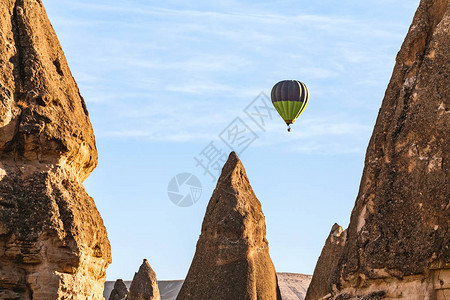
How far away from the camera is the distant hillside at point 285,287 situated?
61481 mm

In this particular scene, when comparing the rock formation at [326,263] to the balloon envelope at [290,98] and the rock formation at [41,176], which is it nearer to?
the balloon envelope at [290,98]

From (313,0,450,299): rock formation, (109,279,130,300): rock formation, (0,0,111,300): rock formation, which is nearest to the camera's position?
(313,0,450,299): rock formation

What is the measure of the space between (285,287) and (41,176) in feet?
183

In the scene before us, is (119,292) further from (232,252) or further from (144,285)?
(232,252)

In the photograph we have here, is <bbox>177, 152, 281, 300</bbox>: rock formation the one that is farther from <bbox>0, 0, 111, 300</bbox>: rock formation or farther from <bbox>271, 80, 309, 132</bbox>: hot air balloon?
<bbox>0, 0, 111, 300</bbox>: rock formation

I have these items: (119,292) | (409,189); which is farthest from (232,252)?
(409,189)

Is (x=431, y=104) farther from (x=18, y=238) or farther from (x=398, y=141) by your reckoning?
(x=18, y=238)

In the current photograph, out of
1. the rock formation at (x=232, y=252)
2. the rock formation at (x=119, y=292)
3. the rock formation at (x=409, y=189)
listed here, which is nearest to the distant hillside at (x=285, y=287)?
the rock formation at (x=119, y=292)

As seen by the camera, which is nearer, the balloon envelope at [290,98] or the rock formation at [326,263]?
the rock formation at [326,263]

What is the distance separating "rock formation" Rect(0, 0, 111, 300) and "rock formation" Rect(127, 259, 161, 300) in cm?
1948

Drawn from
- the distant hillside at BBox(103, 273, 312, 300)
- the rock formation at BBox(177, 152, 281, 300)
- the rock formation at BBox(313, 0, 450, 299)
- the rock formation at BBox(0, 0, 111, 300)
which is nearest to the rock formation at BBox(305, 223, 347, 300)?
the rock formation at BBox(177, 152, 281, 300)

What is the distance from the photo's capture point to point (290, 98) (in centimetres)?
3011

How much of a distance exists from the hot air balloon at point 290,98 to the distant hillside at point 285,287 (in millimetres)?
31164

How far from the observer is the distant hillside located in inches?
2421
